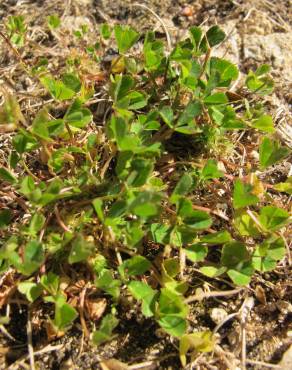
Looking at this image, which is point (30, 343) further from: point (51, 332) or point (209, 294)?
point (209, 294)

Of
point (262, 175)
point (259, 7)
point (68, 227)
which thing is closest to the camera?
point (68, 227)

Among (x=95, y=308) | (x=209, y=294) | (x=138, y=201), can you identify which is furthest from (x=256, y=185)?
(x=95, y=308)

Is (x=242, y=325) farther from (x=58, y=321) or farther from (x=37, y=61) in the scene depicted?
(x=37, y=61)

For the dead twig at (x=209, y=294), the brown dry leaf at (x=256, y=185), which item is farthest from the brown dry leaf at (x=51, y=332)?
the brown dry leaf at (x=256, y=185)

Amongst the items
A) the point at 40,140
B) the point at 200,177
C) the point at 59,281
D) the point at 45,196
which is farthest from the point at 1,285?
the point at 200,177

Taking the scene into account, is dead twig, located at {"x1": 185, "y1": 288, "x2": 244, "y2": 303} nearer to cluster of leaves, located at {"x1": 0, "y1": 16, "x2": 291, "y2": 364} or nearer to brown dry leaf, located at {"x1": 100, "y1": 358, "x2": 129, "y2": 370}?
cluster of leaves, located at {"x1": 0, "y1": 16, "x2": 291, "y2": 364}

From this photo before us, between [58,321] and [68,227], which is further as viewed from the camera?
[68,227]

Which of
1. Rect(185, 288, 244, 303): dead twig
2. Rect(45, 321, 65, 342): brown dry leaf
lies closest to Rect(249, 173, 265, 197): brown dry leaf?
Rect(185, 288, 244, 303): dead twig
